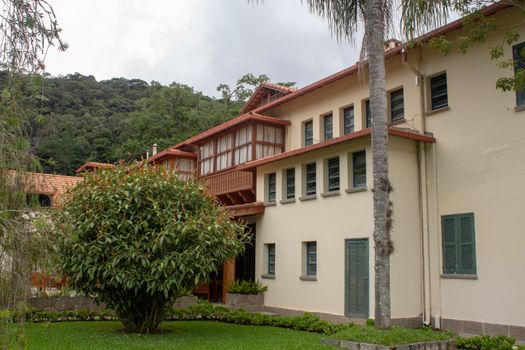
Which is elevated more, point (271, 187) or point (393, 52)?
point (393, 52)

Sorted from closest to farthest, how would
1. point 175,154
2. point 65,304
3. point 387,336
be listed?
point 387,336 < point 65,304 < point 175,154

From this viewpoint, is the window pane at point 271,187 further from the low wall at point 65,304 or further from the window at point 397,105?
the low wall at point 65,304

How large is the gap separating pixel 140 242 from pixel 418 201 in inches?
316

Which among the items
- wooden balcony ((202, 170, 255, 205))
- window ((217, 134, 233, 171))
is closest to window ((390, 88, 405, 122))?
wooden balcony ((202, 170, 255, 205))

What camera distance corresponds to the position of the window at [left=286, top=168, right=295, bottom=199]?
1945 cm

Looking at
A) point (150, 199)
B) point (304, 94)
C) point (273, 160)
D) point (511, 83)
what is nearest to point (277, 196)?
point (273, 160)

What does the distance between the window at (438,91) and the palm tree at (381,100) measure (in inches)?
135

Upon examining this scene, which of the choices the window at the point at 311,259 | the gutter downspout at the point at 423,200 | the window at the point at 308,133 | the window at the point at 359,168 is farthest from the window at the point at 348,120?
the window at the point at 311,259

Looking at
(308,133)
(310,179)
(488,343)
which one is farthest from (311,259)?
(488,343)

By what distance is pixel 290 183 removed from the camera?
64.4ft

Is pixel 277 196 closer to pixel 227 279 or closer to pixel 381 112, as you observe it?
pixel 227 279

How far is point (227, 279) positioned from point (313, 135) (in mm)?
6574

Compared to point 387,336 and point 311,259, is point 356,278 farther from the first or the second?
point 387,336

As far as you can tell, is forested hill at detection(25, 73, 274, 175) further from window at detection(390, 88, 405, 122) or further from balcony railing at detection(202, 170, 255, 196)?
window at detection(390, 88, 405, 122)
